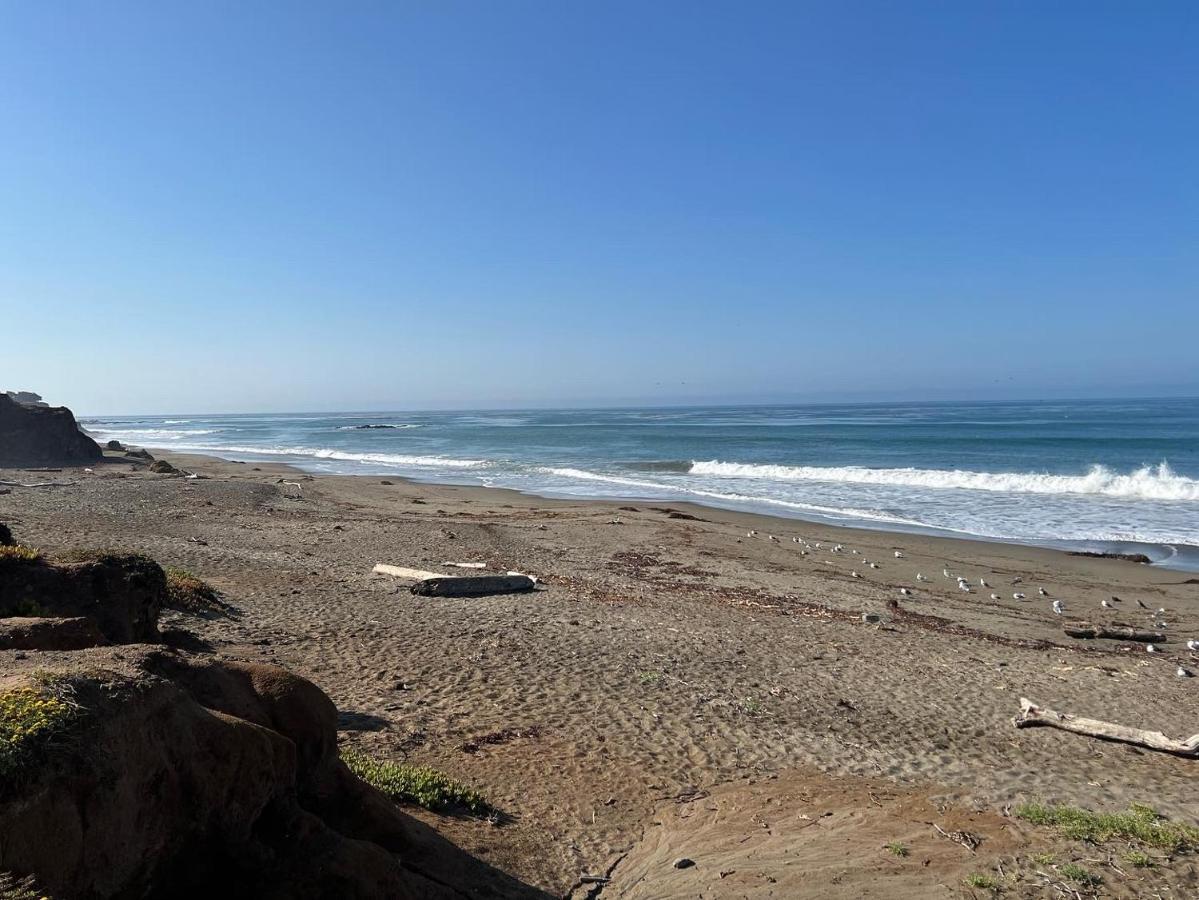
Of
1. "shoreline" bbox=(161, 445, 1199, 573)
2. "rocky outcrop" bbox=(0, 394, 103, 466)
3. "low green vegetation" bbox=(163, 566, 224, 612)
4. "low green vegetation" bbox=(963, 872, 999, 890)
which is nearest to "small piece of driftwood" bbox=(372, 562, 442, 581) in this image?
"low green vegetation" bbox=(163, 566, 224, 612)

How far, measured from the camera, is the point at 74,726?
2791 mm

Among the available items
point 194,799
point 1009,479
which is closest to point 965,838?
point 194,799

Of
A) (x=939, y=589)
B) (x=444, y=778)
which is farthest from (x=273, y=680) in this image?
(x=939, y=589)

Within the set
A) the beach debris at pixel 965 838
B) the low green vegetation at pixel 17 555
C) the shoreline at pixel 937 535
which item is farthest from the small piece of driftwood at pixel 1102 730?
the shoreline at pixel 937 535

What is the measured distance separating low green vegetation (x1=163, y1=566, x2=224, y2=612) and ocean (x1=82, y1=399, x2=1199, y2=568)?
19.8 meters

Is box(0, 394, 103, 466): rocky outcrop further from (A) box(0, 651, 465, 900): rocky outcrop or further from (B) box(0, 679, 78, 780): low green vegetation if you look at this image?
(B) box(0, 679, 78, 780): low green vegetation

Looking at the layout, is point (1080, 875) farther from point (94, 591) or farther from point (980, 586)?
point (980, 586)

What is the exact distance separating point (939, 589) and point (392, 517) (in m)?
15.1

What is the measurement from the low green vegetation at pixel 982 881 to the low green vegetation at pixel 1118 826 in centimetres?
104

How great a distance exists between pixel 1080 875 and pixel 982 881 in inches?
25.7

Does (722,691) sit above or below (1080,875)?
below

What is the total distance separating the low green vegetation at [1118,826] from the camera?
5.28 metres

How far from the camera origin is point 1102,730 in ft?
25.7

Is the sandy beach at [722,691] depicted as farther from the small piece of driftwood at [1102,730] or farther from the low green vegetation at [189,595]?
the low green vegetation at [189,595]
